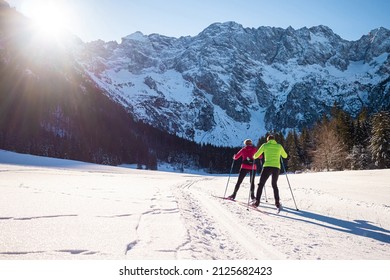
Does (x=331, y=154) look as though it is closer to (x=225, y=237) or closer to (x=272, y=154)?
(x=272, y=154)

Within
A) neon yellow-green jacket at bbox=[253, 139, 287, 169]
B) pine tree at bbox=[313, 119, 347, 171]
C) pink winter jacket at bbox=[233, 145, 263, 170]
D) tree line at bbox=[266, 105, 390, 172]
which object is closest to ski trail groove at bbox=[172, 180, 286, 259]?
neon yellow-green jacket at bbox=[253, 139, 287, 169]

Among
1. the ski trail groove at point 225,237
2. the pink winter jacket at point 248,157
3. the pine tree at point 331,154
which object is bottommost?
the ski trail groove at point 225,237

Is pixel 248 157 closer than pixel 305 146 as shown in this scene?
Yes

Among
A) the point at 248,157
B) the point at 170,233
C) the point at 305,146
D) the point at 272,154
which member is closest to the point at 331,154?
the point at 305,146

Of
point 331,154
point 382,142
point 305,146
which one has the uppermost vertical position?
point 305,146

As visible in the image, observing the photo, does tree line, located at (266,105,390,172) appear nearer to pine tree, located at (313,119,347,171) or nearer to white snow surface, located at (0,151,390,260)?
pine tree, located at (313,119,347,171)

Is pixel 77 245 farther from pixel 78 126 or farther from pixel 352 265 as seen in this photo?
pixel 78 126

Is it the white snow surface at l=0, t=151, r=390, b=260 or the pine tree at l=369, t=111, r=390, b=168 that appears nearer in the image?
the white snow surface at l=0, t=151, r=390, b=260

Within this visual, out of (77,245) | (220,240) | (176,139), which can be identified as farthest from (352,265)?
(176,139)

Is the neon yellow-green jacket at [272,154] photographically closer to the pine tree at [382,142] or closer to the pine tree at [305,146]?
the pine tree at [382,142]

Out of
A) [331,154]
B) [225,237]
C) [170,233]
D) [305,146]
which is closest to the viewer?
[170,233]

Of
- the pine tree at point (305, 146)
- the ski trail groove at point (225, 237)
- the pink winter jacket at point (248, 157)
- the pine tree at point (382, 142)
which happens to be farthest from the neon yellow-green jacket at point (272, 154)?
the pine tree at point (305, 146)

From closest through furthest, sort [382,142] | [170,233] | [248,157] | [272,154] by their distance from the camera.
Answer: [170,233] < [272,154] < [248,157] < [382,142]

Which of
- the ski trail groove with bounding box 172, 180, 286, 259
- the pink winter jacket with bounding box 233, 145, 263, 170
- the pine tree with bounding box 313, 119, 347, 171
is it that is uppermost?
the pine tree with bounding box 313, 119, 347, 171
